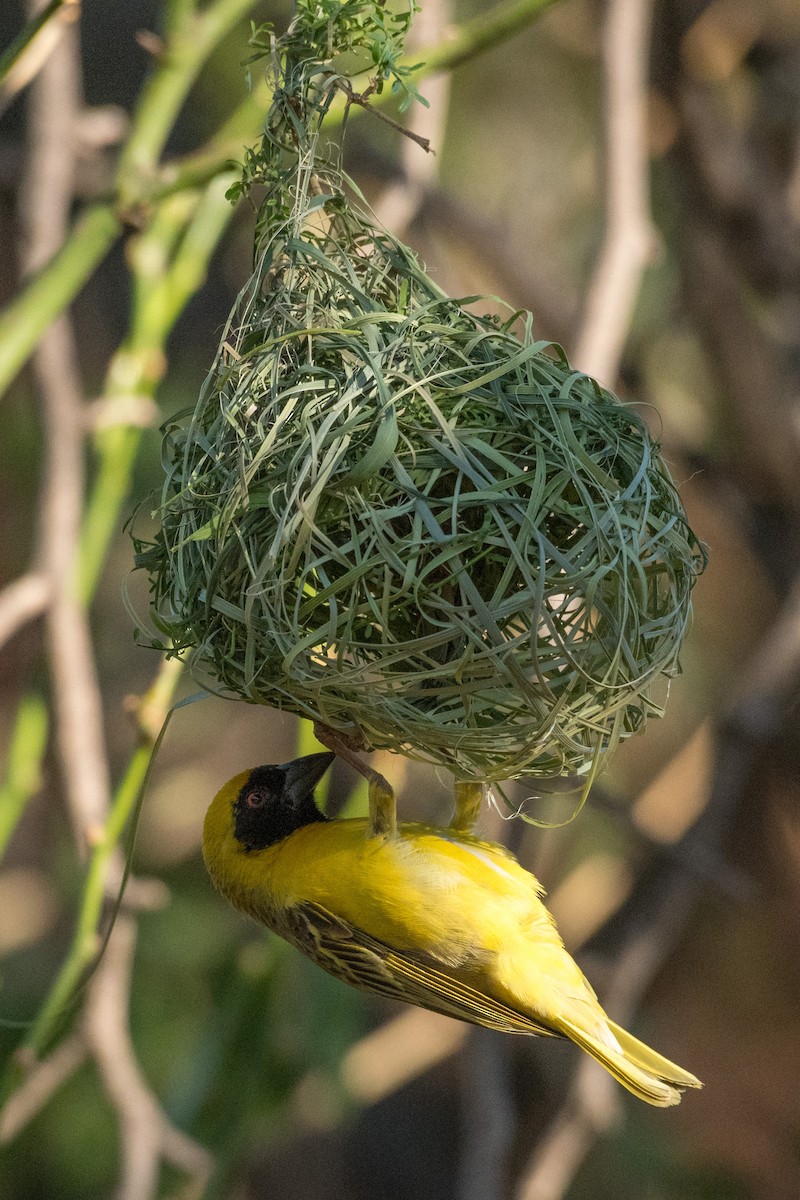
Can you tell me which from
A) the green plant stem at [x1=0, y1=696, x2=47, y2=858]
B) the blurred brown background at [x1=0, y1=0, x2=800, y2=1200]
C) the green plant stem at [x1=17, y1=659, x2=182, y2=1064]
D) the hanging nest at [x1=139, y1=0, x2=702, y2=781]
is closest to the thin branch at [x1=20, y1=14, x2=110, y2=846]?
the green plant stem at [x1=0, y1=696, x2=47, y2=858]

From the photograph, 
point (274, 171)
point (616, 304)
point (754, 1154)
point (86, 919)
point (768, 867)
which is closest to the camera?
point (274, 171)

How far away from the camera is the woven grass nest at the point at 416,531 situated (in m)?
1.45

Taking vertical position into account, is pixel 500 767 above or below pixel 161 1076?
above

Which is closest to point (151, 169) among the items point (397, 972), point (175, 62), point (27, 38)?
point (175, 62)

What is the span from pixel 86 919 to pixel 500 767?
0.78 m

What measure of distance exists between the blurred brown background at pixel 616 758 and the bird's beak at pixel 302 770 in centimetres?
125

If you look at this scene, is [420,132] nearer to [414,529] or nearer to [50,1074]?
[414,529]

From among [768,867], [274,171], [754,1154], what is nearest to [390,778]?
[274,171]

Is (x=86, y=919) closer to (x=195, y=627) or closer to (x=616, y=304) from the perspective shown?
(x=195, y=627)

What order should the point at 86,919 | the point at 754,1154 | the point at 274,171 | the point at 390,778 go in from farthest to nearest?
the point at 754,1154, the point at 390,778, the point at 86,919, the point at 274,171

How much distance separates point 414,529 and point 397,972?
904mm

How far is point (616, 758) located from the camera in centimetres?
438

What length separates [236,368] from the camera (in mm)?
1576

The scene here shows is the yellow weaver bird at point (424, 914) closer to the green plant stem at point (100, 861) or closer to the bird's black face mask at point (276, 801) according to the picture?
the bird's black face mask at point (276, 801)
